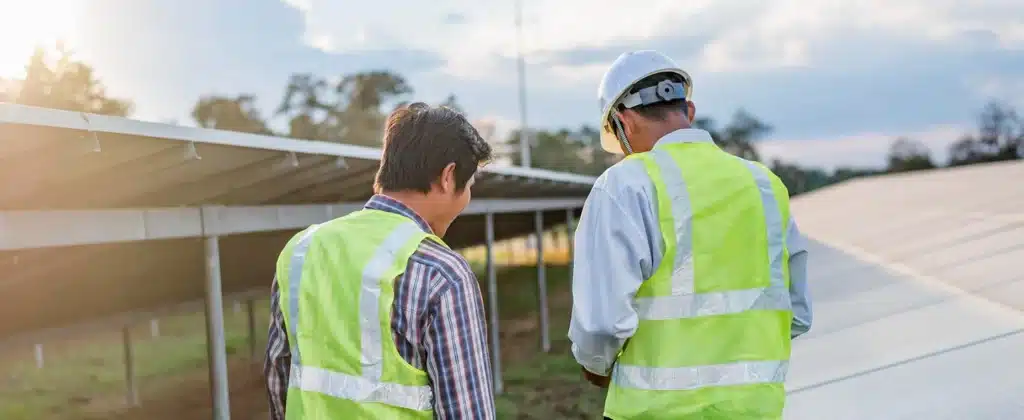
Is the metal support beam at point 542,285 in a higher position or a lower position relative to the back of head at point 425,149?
lower

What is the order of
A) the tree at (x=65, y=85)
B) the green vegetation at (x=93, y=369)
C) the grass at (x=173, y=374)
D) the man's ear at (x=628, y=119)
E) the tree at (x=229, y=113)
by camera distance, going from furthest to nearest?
the tree at (x=229, y=113) → the tree at (x=65, y=85) → the green vegetation at (x=93, y=369) → the grass at (x=173, y=374) → the man's ear at (x=628, y=119)

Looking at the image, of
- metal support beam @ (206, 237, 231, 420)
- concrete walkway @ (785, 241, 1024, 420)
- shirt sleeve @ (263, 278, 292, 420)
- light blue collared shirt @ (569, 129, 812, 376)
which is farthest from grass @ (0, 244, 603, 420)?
light blue collared shirt @ (569, 129, 812, 376)

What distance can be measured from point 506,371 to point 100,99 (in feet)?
91.8

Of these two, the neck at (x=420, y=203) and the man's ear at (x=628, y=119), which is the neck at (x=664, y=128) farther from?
the neck at (x=420, y=203)

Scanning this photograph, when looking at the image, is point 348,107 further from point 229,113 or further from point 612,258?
point 612,258

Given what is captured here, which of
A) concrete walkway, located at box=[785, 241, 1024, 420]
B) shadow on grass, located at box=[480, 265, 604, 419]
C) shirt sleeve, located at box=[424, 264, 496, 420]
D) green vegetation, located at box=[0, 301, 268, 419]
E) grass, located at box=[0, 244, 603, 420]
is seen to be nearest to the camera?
shirt sleeve, located at box=[424, 264, 496, 420]

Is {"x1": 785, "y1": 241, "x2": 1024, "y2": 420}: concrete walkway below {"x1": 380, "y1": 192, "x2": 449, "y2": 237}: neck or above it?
below

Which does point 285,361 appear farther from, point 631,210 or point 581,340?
point 631,210

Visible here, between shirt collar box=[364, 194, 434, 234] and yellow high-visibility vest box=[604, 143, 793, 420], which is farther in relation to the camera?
yellow high-visibility vest box=[604, 143, 793, 420]

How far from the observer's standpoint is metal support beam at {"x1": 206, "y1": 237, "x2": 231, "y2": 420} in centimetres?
576

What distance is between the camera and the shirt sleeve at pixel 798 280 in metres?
2.50

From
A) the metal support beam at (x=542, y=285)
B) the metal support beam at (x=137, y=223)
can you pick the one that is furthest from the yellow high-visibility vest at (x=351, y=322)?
the metal support beam at (x=542, y=285)

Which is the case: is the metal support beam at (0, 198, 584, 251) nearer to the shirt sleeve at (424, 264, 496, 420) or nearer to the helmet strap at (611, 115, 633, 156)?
the helmet strap at (611, 115, 633, 156)

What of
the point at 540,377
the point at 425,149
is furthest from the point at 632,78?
the point at 540,377
